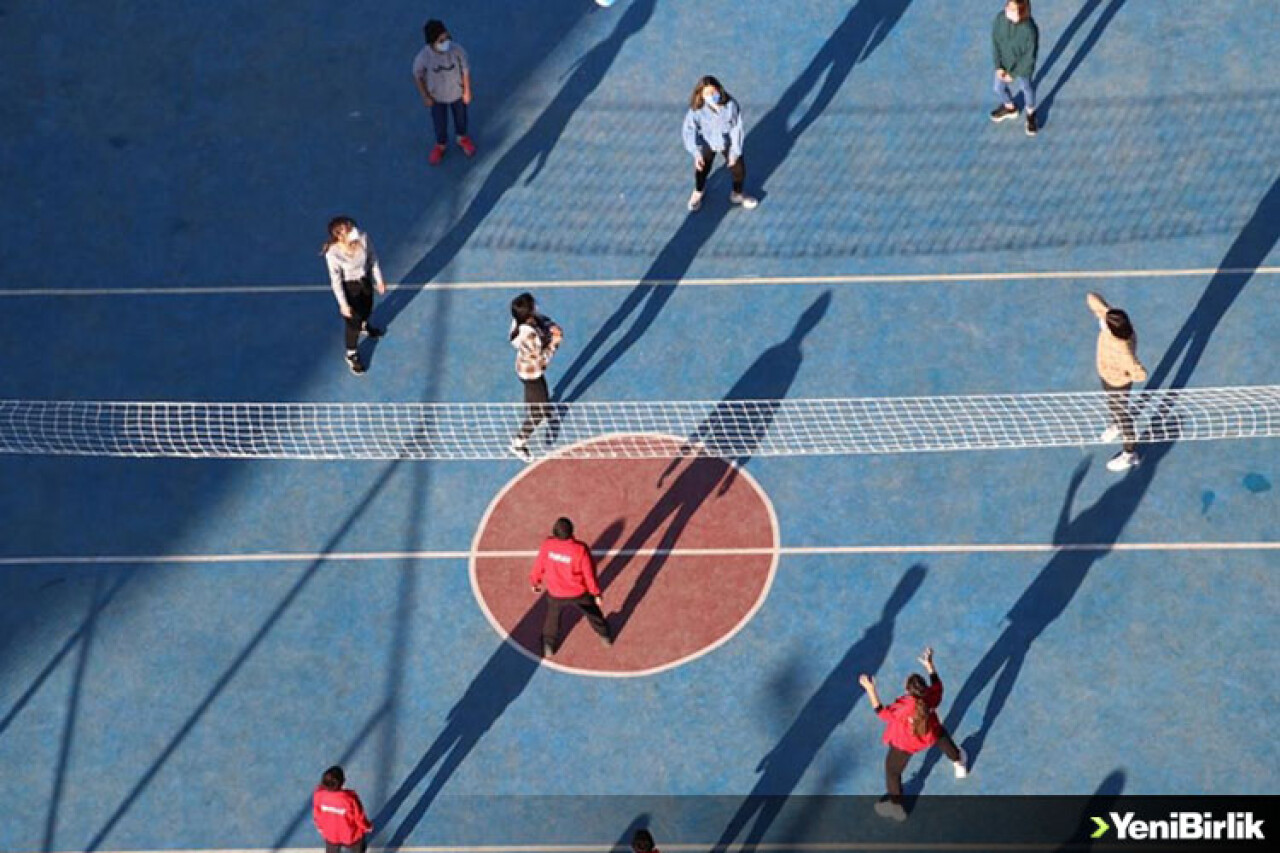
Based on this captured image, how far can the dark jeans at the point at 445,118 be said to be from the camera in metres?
21.4

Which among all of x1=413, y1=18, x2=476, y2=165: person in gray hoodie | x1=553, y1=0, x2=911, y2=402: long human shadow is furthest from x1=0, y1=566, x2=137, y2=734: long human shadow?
x1=413, y1=18, x2=476, y2=165: person in gray hoodie

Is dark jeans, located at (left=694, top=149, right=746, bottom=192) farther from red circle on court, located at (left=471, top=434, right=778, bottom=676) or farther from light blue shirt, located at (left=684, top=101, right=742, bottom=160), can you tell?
red circle on court, located at (left=471, top=434, right=778, bottom=676)

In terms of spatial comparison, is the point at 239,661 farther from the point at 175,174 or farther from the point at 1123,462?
the point at 1123,462

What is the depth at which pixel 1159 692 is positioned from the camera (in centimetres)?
1689

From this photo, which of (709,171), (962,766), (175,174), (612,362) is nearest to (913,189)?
(709,171)

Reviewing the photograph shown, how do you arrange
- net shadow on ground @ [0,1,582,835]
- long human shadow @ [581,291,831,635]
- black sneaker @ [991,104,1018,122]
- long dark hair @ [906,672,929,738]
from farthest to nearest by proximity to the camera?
black sneaker @ [991,104,1018,122]
net shadow on ground @ [0,1,582,835]
long human shadow @ [581,291,831,635]
long dark hair @ [906,672,929,738]

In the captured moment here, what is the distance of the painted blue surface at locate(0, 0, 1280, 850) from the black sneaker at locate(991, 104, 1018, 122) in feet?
0.71

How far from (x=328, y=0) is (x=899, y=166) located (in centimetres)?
834

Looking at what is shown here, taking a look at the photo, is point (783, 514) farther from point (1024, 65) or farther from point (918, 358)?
point (1024, 65)

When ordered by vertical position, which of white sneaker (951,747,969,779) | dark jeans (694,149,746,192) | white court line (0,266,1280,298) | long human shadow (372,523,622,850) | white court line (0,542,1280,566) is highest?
dark jeans (694,149,746,192)

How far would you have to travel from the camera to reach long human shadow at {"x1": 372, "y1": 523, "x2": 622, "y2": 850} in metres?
16.7

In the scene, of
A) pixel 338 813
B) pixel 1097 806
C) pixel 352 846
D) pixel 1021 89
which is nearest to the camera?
pixel 338 813

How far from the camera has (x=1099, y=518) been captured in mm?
18125

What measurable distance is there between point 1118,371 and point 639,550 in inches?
204
